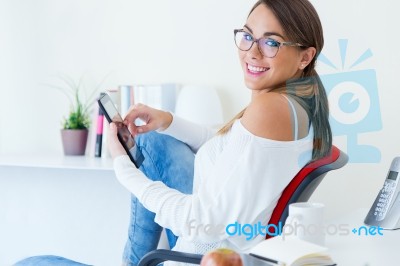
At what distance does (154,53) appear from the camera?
2850 mm

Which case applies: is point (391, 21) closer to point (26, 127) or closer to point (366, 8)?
point (366, 8)

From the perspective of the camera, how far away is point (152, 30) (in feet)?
9.34

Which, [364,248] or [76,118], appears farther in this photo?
[76,118]

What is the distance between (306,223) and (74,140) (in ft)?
5.85

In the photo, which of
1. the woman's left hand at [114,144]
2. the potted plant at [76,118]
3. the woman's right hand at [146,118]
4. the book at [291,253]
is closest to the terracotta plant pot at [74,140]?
the potted plant at [76,118]

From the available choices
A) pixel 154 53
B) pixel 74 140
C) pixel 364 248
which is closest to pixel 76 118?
pixel 74 140

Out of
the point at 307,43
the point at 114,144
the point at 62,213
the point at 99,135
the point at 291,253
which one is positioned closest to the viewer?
the point at 291,253

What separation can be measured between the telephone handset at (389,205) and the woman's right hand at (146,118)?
667 millimetres

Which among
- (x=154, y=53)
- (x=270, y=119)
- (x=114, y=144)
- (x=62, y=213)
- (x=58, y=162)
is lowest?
(x=62, y=213)

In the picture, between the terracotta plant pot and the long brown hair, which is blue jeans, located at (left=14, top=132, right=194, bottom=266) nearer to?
the long brown hair

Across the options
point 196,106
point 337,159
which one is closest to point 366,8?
point 196,106

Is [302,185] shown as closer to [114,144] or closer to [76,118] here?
[114,144]

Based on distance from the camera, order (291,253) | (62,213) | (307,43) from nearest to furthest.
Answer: (291,253), (307,43), (62,213)

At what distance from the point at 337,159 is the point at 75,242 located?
74.6 inches
